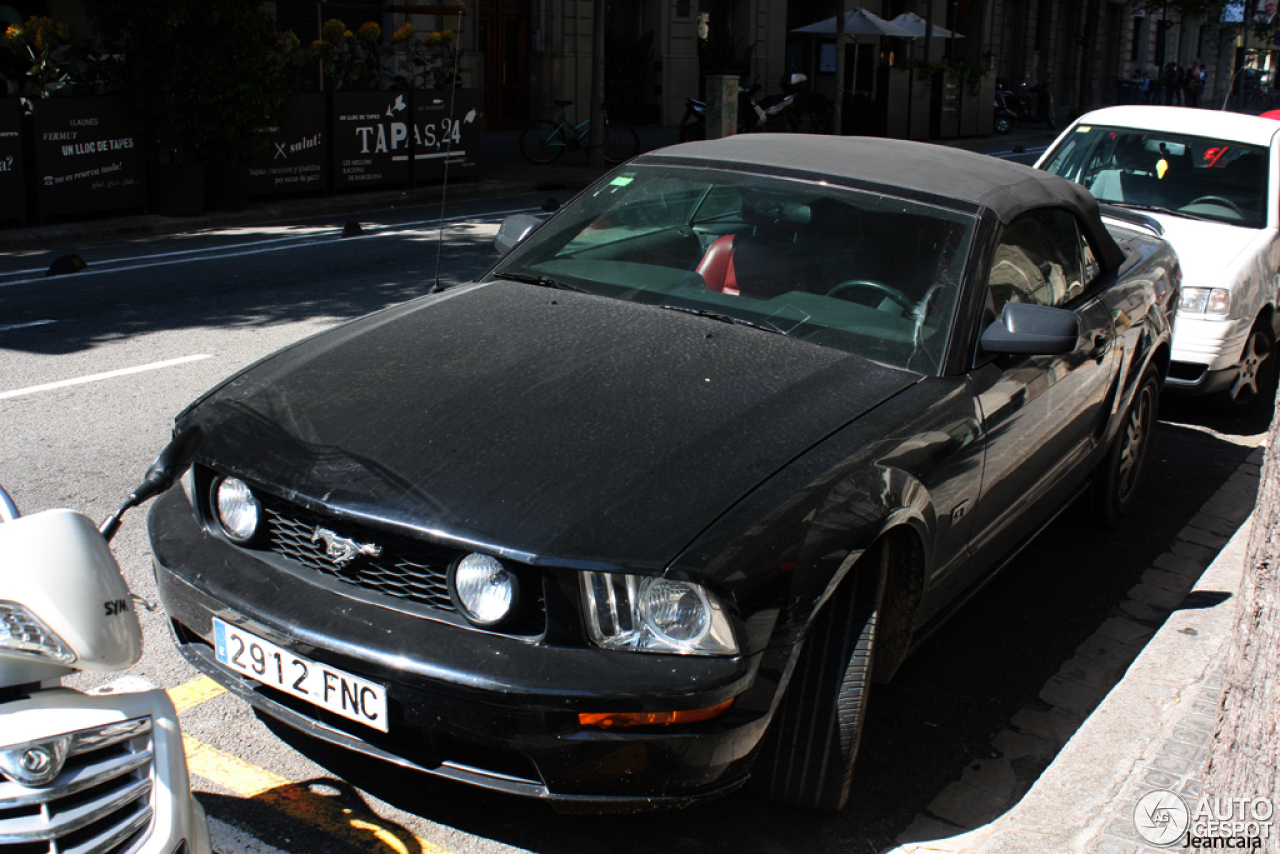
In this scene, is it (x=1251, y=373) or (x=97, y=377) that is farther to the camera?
(x=1251, y=373)

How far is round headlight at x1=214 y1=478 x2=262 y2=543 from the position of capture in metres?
2.86

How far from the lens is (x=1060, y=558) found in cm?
486

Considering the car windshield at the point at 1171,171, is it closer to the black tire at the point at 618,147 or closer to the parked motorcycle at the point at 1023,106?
→ the black tire at the point at 618,147

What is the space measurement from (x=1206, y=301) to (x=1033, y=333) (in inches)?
142

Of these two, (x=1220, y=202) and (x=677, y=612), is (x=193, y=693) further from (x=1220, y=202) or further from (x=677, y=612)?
(x=1220, y=202)

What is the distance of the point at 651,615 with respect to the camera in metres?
2.48

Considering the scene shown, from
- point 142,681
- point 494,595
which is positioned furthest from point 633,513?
point 142,681

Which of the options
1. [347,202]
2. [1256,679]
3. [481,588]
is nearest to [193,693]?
[481,588]

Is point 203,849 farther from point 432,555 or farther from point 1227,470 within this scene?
point 1227,470

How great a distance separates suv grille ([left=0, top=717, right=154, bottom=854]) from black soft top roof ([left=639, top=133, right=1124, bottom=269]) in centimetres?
274

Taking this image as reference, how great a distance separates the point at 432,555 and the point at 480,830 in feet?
2.36

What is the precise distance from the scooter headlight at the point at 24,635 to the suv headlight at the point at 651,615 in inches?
38.9

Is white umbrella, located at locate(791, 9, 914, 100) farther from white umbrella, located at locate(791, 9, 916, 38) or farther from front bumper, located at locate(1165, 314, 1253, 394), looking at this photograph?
front bumper, located at locate(1165, 314, 1253, 394)

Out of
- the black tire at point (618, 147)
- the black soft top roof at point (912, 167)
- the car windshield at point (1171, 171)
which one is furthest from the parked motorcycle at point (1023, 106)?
the black soft top roof at point (912, 167)
